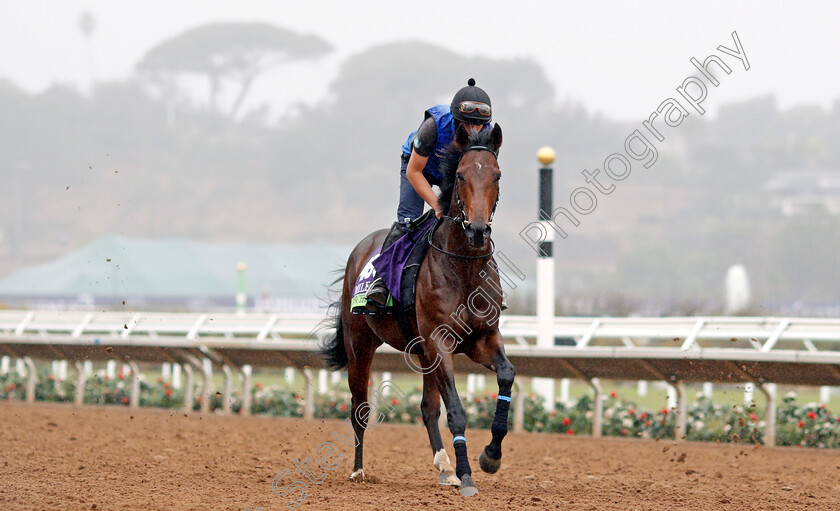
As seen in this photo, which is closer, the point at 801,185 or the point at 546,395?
the point at 546,395

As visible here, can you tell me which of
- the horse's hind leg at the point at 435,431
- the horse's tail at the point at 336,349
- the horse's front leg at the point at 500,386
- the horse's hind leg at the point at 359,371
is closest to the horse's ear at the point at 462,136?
the horse's front leg at the point at 500,386

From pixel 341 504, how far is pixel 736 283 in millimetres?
30435

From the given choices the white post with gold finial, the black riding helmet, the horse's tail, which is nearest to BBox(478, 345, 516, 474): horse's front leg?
the black riding helmet

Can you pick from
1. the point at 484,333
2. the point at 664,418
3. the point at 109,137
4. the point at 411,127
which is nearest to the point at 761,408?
the point at 664,418

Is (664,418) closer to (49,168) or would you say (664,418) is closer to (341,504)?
(341,504)

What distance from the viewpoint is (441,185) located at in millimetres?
5879

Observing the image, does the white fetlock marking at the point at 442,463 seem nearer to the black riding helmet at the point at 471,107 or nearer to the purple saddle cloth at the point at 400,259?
the purple saddle cloth at the point at 400,259

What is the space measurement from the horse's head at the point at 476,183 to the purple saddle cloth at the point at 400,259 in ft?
1.55

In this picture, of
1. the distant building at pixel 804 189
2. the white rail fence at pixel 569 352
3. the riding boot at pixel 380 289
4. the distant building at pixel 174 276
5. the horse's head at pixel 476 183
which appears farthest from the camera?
the distant building at pixel 804 189

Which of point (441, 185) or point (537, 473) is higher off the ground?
point (441, 185)

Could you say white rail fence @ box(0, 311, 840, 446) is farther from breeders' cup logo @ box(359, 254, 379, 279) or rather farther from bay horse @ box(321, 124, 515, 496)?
bay horse @ box(321, 124, 515, 496)

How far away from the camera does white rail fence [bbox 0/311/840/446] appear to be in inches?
336

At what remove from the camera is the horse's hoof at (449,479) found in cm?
582

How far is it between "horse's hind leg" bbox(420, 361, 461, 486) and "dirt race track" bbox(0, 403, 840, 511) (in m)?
0.07
